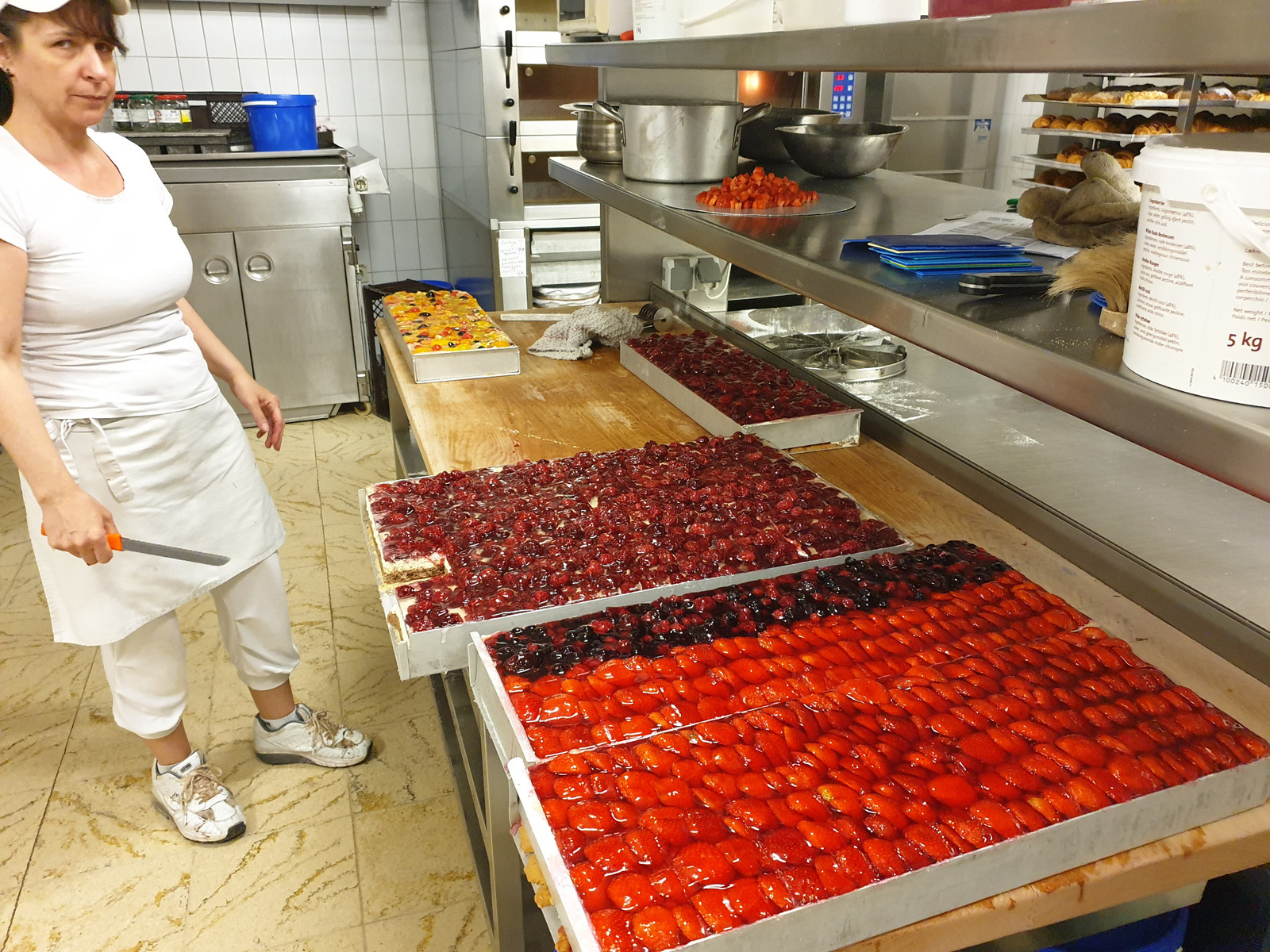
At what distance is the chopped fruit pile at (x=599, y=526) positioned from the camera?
5.25 feet

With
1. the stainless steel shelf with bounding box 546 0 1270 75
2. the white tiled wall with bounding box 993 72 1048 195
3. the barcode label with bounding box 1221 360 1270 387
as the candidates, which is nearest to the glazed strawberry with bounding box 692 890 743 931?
the barcode label with bounding box 1221 360 1270 387

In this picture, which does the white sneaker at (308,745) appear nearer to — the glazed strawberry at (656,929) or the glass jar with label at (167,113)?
the glazed strawberry at (656,929)

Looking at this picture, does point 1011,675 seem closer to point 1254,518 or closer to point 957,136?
point 1254,518

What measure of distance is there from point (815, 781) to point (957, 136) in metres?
6.41

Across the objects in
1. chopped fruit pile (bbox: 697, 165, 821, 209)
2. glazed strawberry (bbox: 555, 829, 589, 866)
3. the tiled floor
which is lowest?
the tiled floor

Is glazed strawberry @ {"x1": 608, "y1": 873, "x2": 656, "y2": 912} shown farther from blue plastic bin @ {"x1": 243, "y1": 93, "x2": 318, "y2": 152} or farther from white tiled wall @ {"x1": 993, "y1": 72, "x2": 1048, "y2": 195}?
white tiled wall @ {"x1": 993, "y1": 72, "x2": 1048, "y2": 195}

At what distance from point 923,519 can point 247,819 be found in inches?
74.5

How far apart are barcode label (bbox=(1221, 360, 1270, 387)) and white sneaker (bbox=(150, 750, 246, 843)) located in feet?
7.79

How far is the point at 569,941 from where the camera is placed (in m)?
0.99

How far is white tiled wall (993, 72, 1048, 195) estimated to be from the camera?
21.7ft

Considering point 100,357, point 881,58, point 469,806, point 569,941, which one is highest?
point 881,58

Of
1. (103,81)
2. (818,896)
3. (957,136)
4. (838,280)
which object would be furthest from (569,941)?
(957,136)

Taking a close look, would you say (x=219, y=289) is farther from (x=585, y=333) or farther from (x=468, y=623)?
(x=468, y=623)

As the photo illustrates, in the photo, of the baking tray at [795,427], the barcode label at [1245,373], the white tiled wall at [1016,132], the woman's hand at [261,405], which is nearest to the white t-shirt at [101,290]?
the woman's hand at [261,405]
